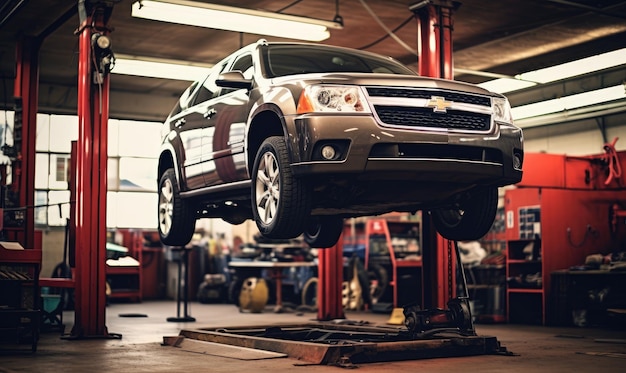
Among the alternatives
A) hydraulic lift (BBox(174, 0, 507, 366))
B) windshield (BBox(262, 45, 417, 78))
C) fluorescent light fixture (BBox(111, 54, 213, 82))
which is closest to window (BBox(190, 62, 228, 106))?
windshield (BBox(262, 45, 417, 78))

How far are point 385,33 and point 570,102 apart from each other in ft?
13.6

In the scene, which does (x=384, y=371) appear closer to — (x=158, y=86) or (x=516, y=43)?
(x=516, y=43)

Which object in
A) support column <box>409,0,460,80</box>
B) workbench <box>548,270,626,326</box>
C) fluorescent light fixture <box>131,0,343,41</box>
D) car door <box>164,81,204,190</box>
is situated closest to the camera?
car door <box>164,81,204,190</box>

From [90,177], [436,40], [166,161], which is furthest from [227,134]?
[436,40]

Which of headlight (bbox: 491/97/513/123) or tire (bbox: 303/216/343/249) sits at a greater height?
→ headlight (bbox: 491/97/513/123)

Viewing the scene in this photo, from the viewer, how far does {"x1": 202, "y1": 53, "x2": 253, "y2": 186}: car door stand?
6379mm

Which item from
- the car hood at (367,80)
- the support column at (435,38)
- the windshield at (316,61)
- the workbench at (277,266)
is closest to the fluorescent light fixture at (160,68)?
the workbench at (277,266)

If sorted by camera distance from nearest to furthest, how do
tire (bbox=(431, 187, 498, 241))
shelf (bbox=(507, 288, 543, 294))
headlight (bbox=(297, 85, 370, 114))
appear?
headlight (bbox=(297, 85, 370, 114)) → tire (bbox=(431, 187, 498, 241)) → shelf (bbox=(507, 288, 543, 294))

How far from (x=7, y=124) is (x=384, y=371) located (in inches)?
506

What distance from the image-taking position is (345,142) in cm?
545

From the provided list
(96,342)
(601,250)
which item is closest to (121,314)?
(96,342)

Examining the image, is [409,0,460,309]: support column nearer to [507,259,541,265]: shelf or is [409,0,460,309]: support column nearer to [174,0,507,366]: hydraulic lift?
[174,0,507,366]: hydraulic lift

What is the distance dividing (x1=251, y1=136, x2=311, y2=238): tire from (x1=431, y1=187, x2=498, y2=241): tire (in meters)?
1.52

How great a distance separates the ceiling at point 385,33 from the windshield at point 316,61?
3831 mm
